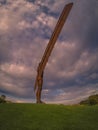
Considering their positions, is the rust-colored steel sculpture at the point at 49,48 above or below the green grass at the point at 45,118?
above

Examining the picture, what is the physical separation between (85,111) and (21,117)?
5.96 meters

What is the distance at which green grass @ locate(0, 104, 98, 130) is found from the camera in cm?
1709

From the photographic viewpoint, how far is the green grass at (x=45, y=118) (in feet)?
56.1

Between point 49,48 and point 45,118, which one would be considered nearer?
point 45,118

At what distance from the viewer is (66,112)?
21.4 meters

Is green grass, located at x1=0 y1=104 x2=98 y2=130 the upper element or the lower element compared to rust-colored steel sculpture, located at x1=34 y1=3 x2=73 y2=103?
lower

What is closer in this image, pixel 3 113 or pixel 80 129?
pixel 80 129

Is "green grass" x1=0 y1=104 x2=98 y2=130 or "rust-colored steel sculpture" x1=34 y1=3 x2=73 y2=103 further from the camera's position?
"rust-colored steel sculpture" x1=34 y1=3 x2=73 y2=103

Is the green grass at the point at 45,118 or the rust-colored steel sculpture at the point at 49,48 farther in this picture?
the rust-colored steel sculpture at the point at 49,48

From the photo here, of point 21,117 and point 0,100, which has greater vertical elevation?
point 0,100

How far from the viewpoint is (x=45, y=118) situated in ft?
62.5

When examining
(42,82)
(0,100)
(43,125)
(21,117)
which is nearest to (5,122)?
(21,117)

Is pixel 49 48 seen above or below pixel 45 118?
above

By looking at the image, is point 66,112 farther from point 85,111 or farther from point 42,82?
point 42,82
